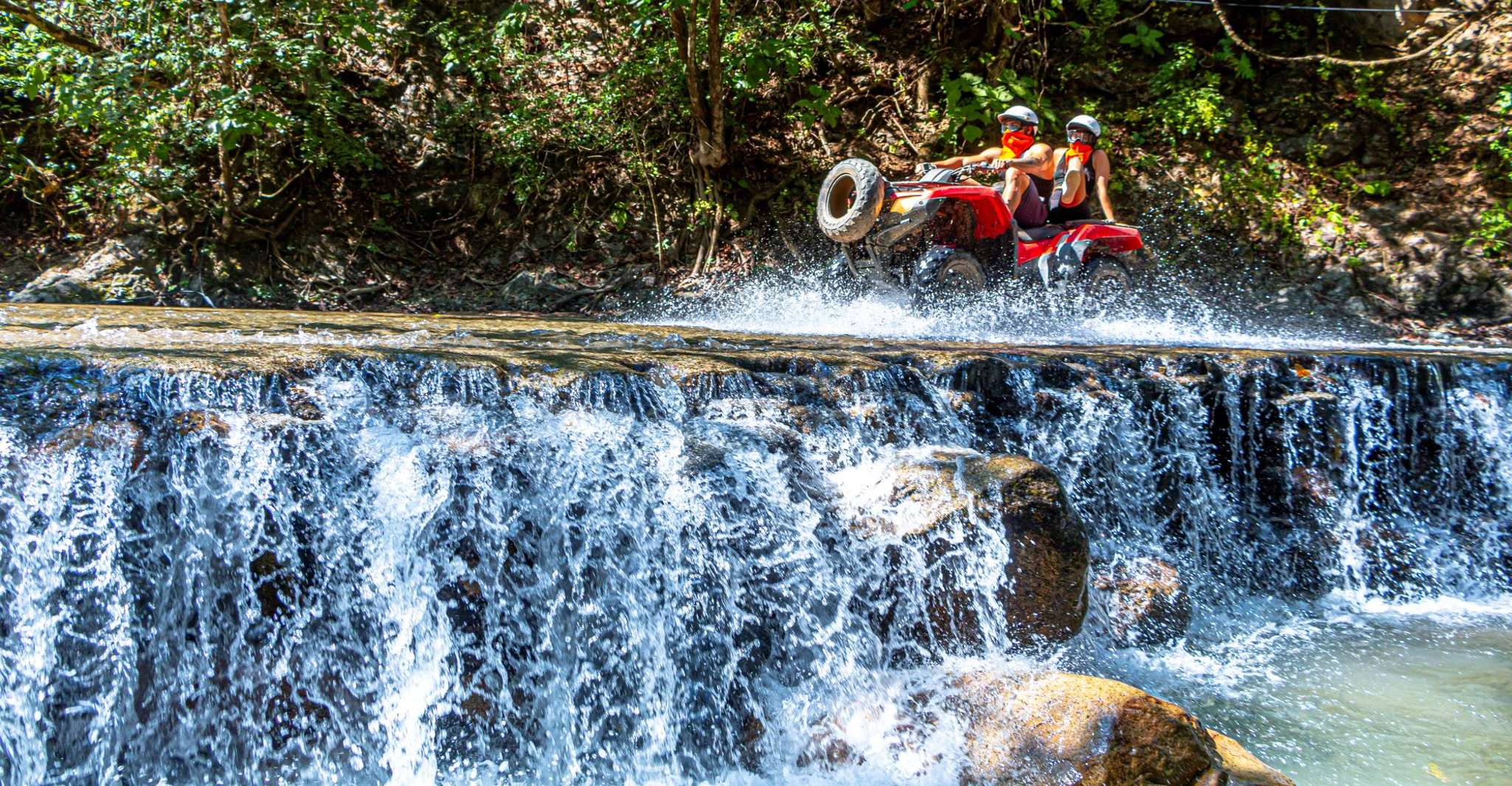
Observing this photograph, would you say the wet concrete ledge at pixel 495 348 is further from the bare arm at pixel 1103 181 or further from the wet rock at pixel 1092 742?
the bare arm at pixel 1103 181

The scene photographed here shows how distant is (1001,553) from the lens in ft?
11.7

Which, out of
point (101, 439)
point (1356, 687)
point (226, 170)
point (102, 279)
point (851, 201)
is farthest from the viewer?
point (226, 170)

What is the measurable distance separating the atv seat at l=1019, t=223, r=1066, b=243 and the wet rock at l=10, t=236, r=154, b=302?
7524 mm

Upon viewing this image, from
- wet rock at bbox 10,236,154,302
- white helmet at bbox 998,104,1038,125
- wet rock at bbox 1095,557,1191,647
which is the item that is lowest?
wet rock at bbox 1095,557,1191,647

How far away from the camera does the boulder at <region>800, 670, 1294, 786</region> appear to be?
2.67 m

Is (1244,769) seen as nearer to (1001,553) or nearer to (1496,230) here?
(1001,553)

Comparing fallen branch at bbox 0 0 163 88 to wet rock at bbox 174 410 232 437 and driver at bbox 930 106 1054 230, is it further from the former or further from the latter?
driver at bbox 930 106 1054 230

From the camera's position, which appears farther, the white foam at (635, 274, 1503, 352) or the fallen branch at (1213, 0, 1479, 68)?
the fallen branch at (1213, 0, 1479, 68)

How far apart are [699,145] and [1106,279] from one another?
419 cm

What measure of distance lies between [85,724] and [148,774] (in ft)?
0.75

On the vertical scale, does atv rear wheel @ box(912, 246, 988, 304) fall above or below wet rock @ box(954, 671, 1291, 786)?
above

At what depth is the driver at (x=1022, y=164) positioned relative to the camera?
6926 millimetres

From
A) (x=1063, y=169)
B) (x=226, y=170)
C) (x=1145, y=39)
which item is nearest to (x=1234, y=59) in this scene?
(x=1145, y=39)

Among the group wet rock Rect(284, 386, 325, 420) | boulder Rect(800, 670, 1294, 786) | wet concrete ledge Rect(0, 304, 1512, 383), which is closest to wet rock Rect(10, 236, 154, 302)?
wet concrete ledge Rect(0, 304, 1512, 383)
